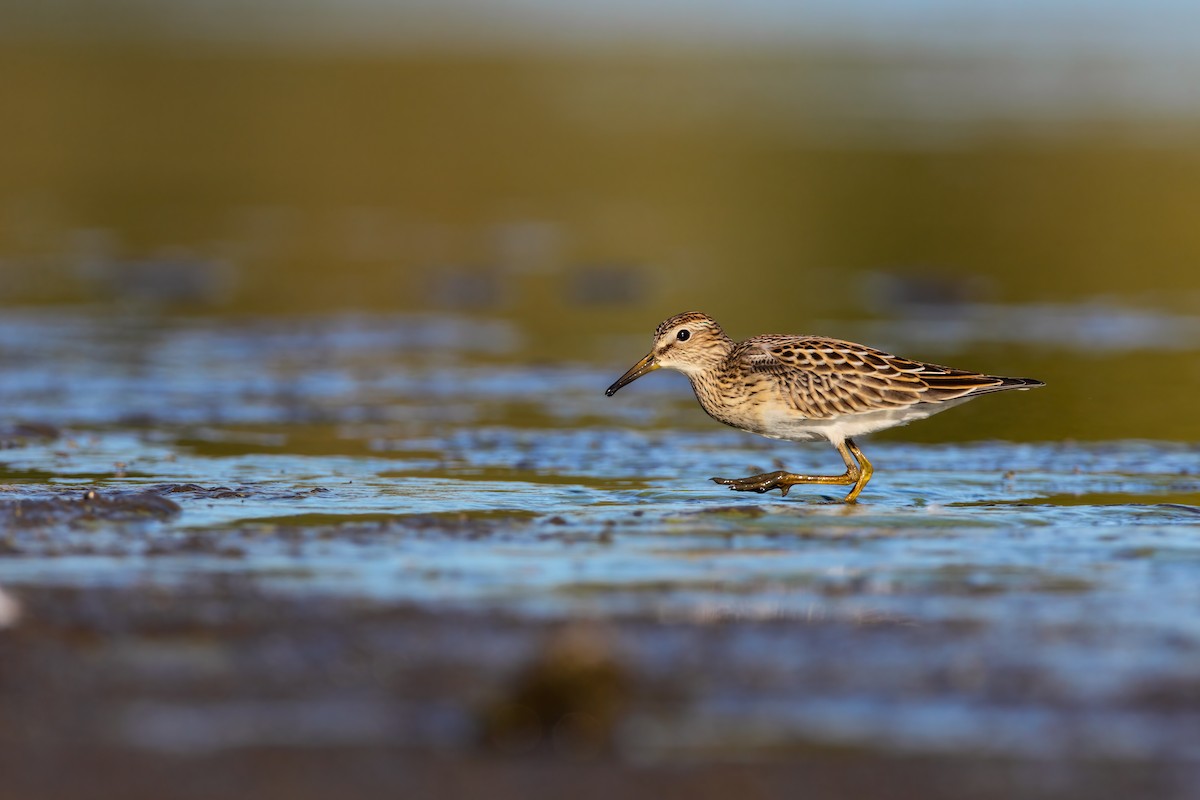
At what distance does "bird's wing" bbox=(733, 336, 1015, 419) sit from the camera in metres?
11.2

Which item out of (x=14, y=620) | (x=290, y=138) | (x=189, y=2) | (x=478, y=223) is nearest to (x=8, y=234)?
(x=478, y=223)

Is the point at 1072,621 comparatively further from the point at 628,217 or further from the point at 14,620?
the point at 628,217

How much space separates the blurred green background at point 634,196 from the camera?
18156mm

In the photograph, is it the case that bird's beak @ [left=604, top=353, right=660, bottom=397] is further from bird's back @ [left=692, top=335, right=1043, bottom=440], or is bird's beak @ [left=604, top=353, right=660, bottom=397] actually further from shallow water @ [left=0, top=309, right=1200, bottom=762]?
bird's back @ [left=692, top=335, right=1043, bottom=440]

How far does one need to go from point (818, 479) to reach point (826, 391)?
51 cm

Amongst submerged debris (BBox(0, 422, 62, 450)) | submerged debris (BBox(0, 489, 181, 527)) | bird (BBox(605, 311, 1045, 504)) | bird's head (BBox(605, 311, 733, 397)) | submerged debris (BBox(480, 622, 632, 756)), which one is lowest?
submerged debris (BBox(480, 622, 632, 756))

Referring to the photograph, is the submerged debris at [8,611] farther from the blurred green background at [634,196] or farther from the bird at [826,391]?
the blurred green background at [634,196]

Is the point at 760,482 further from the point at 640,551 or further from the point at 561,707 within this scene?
the point at 561,707

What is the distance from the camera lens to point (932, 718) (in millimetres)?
6297

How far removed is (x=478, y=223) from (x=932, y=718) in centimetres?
1951

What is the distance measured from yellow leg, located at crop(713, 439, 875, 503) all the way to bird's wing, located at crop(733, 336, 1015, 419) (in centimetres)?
31

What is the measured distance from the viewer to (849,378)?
37.1 ft

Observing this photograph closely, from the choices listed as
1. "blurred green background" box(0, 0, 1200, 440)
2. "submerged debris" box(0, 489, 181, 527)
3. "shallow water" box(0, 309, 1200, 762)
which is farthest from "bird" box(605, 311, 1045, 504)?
"submerged debris" box(0, 489, 181, 527)

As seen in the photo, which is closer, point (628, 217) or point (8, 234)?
point (8, 234)
